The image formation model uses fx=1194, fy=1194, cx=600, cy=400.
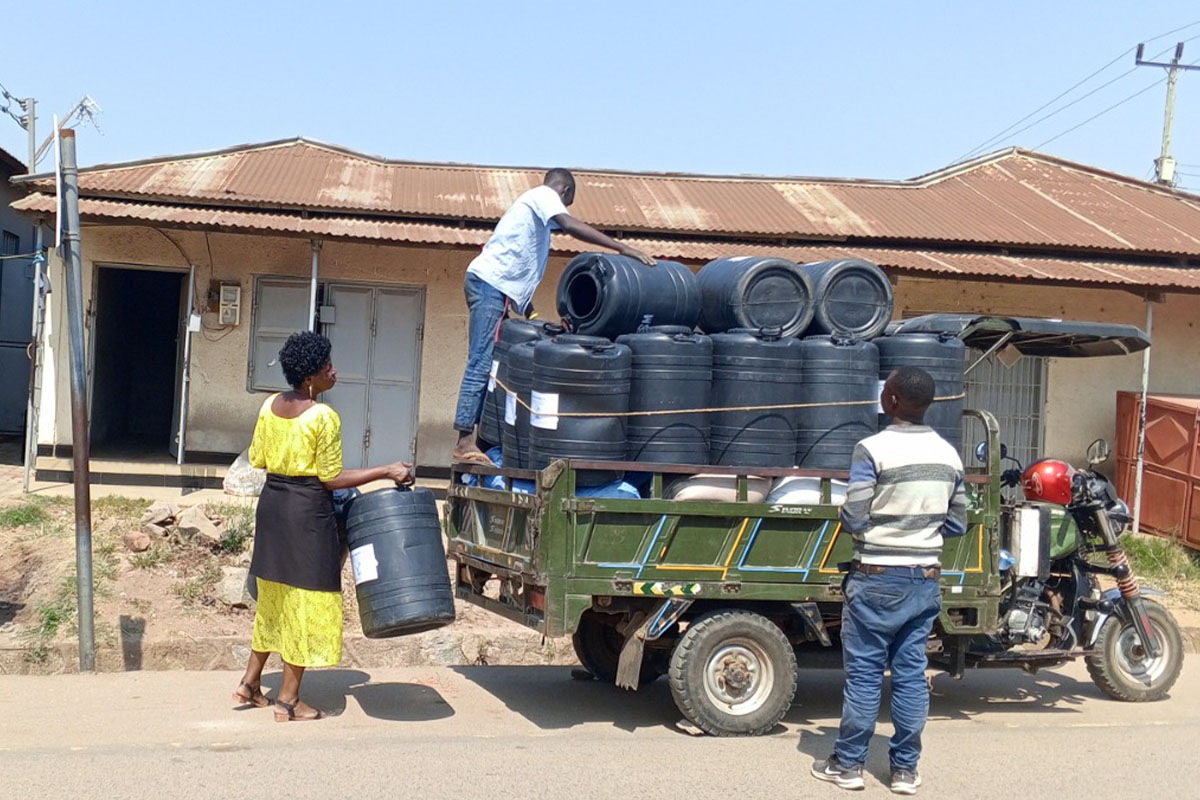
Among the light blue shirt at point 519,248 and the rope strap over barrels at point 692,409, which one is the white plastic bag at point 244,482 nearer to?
the light blue shirt at point 519,248

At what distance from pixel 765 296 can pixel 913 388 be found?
142 cm

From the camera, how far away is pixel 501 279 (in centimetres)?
664

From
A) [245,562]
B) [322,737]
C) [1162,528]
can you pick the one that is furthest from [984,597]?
[1162,528]

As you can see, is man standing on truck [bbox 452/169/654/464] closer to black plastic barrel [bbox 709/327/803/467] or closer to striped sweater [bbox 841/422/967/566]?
black plastic barrel [bbox 709/327/803/467]

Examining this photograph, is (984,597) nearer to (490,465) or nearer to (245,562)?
(490,465)

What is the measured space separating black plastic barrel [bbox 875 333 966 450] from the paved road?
61.6 inches

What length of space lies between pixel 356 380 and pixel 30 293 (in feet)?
32.5

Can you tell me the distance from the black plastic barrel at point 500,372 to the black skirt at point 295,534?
1047mm

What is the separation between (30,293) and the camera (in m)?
19.2

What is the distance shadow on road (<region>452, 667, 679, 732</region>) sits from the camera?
19.8 feet

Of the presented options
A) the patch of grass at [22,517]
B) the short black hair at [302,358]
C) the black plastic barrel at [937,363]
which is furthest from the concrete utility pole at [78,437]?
the black plastic barrel at [937,363]

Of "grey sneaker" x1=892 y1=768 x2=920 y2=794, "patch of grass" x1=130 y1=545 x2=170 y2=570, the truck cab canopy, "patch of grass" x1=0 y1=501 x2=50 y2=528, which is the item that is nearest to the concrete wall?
"patch of grass" x1=0 y1=501 x2=50 y2=528

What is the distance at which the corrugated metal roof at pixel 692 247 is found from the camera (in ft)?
34.1

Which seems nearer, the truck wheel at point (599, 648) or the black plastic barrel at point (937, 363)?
the black plastic barrel at point (937, 363)
